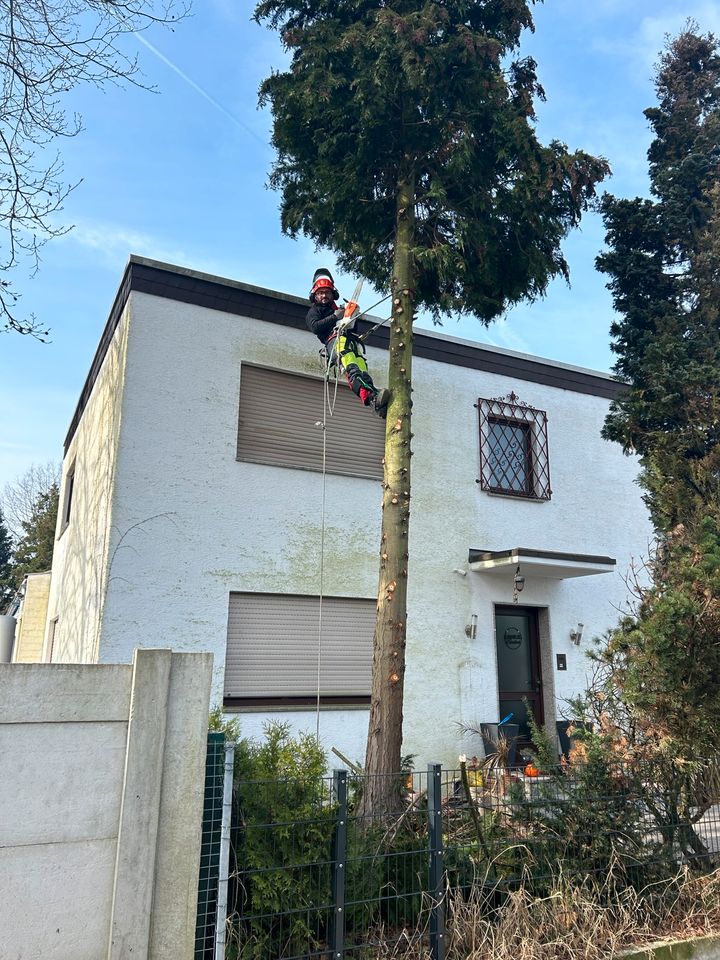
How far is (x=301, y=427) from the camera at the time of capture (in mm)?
9883

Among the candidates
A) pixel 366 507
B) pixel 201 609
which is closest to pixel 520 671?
pixel 366 507

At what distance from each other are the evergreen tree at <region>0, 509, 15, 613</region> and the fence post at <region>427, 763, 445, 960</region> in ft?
101

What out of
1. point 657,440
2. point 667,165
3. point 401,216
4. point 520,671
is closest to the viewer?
point 401,216

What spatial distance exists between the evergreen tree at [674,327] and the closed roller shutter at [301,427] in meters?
3.31

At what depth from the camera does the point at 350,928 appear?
14.3ft

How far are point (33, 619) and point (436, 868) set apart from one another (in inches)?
505

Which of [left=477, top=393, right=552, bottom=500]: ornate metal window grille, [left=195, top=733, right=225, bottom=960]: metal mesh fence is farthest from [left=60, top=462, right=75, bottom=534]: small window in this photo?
[left=195, top=733, right=225, bottom=960]: metal mesh fence

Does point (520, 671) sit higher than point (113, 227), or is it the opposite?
point (113, 227)

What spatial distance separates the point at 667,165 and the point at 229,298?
223 inches

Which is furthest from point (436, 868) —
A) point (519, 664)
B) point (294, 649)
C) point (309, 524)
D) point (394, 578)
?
point (519, 664)

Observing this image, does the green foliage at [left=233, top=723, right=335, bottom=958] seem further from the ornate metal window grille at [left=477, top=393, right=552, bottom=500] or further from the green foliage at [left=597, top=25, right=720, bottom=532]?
the ornate metal window grille at [left=477, top=393, right=552, bottom=500]

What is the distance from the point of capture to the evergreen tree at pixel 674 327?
629 cm

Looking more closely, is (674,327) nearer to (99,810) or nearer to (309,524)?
(309,524)

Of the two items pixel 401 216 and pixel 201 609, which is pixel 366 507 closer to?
pixel 201 609
